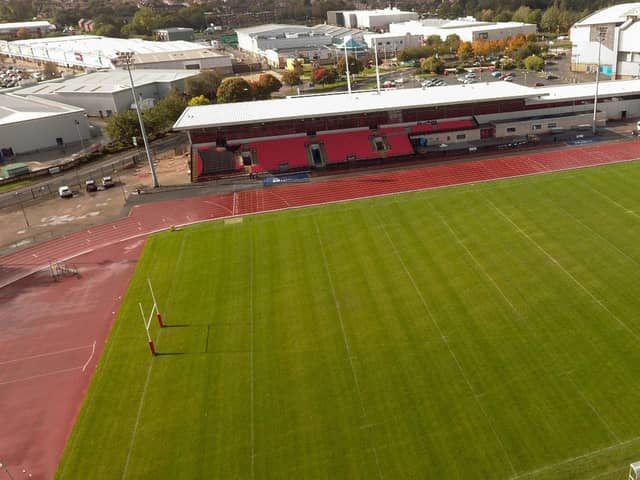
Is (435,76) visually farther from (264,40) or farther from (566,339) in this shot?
(566,339)

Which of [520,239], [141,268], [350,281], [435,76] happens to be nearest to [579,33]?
[435,76]

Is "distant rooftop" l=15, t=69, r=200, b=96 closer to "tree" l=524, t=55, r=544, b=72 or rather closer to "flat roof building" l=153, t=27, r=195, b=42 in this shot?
"tree" l=524, t=55, r=544, b=72

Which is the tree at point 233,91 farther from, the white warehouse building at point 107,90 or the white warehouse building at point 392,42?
the white warehouse building at point 392,42

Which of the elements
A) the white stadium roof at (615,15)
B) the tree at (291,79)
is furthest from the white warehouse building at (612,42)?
the tree at (291,79)

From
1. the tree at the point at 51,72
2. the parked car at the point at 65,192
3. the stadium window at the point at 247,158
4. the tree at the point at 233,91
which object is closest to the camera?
the parked car at the point at 65,192

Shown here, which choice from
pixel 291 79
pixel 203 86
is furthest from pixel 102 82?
pixel 291 79
